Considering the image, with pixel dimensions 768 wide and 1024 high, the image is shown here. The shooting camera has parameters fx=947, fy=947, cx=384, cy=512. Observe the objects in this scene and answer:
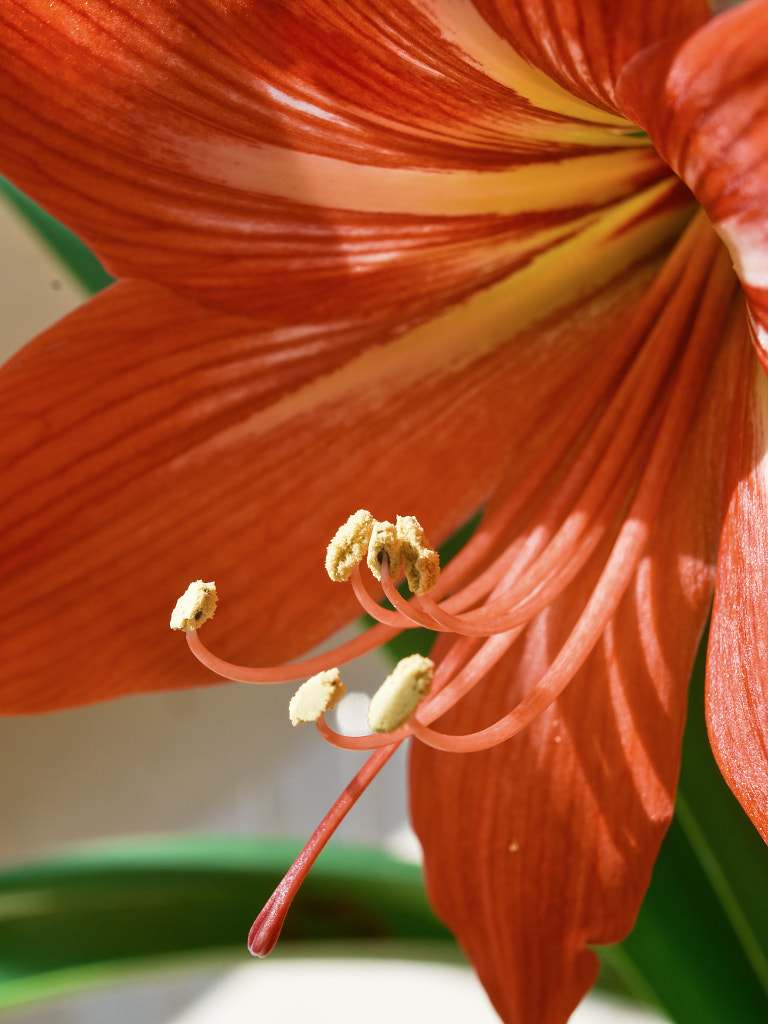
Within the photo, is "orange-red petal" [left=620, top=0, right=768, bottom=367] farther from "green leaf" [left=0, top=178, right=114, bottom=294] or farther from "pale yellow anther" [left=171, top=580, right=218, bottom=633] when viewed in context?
"green leaf" [left=0, top=178, right=114, bottom=294]

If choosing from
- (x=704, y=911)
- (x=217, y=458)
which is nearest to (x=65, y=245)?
(x=217, y=458)

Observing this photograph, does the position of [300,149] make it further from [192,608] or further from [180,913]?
[180,913]

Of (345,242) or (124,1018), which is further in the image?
(124,1018)

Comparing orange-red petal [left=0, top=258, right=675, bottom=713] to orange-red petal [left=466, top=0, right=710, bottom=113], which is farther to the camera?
orange-red petal [left=0, top=258, right=675, bottom=713]

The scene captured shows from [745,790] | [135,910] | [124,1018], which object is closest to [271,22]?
[745,790]

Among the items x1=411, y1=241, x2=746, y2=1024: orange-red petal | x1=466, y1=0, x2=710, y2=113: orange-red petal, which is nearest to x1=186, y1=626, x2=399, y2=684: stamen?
x1=411, y1=241, x2=746, y2=1024: orange-red petal

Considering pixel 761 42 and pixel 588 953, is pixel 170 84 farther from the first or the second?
pixel 588 953
